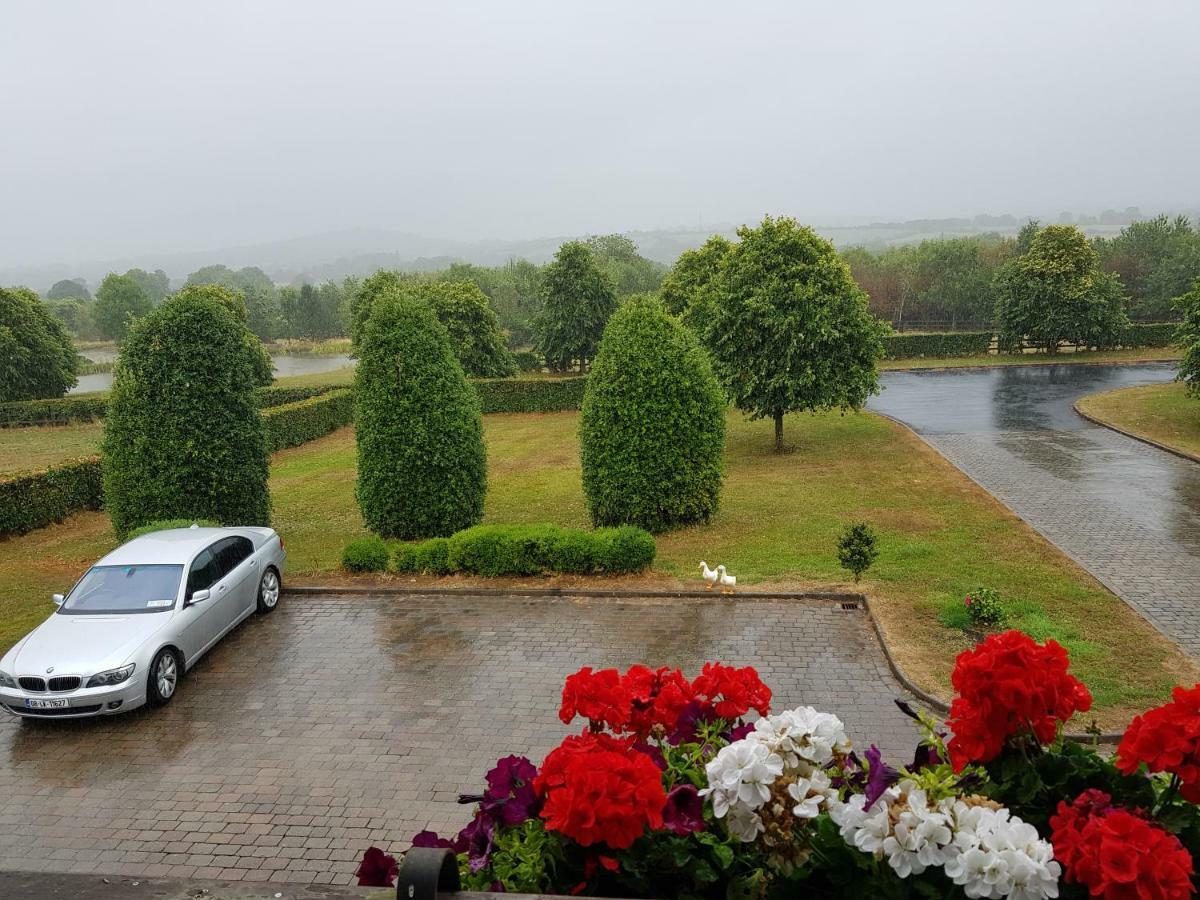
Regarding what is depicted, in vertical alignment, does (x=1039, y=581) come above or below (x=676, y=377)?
below

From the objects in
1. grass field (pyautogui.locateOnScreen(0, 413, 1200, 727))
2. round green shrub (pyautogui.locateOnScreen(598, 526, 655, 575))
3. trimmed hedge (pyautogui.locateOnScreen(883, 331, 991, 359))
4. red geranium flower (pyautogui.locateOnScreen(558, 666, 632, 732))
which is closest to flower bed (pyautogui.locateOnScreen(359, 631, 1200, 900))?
red geranium flower (pyautogui.locateOnScreen(558, 666, 632, 732))

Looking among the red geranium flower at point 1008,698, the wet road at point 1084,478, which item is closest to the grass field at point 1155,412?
the wet road at point 1084,478

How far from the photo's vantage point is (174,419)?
14.2m

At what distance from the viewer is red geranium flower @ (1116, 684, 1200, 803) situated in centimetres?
279

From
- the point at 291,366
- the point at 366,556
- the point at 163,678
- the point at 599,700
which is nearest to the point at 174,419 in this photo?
the point at 366,556

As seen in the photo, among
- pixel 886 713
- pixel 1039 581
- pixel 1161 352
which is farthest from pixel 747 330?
pixel 1161 352

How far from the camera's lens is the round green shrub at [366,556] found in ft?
44.3

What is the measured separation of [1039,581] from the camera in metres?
12.1

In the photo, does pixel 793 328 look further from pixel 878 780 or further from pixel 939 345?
pixel 939 345

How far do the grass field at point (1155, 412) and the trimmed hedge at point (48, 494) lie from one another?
94.2 feet

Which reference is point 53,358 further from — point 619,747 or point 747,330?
point 619,747

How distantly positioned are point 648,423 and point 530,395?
23.8 meters

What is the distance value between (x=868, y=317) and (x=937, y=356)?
94.3 ft

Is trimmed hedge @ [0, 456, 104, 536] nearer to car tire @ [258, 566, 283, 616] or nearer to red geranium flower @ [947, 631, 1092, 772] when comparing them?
car tire @ [258, 566, 283, 616]
